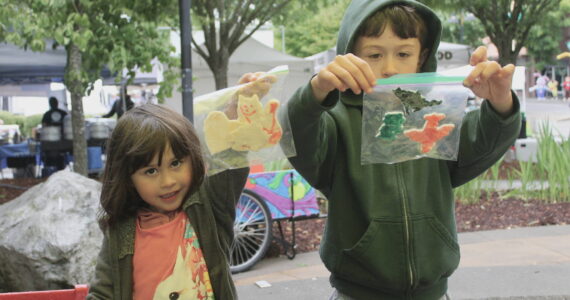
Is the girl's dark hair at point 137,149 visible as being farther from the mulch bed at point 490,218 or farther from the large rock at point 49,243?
the mulch bed at point 490,218

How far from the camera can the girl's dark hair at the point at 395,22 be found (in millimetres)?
1897

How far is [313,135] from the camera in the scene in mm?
1794

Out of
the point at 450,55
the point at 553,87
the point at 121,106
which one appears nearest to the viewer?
the point at 121,106

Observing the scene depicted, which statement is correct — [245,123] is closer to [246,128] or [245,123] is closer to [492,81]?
[246,128]

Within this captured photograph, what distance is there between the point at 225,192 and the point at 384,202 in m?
0.49

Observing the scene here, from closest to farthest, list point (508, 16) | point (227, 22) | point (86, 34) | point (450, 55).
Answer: point (86, 34), point (508, 16), point (227, 22), point (450, 55)

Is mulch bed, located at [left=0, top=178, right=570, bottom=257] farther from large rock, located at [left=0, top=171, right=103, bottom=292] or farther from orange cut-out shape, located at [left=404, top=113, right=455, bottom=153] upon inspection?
orange cut-out shape, located at [left=404, top=113, right=455, bottom=153]

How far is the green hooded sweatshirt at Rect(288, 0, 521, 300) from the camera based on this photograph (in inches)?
74.8

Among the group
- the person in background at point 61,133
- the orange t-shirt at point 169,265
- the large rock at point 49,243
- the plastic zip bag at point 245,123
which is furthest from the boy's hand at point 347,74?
the person in background at point 61,133

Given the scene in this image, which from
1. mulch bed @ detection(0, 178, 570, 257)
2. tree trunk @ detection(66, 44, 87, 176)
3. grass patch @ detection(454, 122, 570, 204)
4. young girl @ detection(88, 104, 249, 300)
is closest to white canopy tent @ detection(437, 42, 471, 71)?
grass patch @ detection(454, 122, 570, 204)

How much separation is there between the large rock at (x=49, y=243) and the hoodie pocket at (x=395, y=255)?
2894 millimetres

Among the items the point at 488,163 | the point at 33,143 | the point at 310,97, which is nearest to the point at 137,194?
the point at 310,97

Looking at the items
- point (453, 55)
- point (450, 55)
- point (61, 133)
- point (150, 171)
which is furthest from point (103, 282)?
point (453, 55)

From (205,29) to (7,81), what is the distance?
4.78 m
